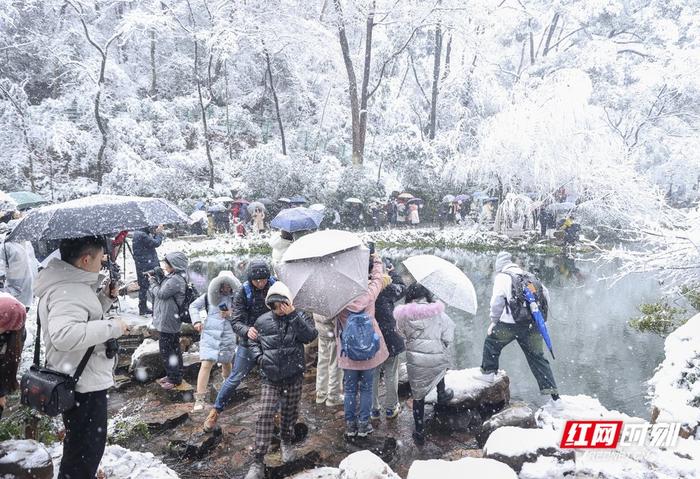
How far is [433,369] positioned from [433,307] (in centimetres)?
57

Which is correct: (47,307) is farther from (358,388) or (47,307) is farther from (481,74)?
(481,74)

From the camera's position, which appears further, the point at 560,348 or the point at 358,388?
the point at 560,348

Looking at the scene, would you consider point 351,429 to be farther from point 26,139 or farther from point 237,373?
point 26,139

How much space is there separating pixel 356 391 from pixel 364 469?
98cm

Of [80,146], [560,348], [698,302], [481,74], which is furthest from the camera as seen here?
[481,74]

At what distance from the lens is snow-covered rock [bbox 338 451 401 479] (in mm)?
2865

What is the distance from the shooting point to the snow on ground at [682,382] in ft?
13.1

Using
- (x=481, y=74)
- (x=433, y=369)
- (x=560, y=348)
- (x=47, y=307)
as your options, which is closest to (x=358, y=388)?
(x=433, y=369)

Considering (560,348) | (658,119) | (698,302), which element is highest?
(658,119)

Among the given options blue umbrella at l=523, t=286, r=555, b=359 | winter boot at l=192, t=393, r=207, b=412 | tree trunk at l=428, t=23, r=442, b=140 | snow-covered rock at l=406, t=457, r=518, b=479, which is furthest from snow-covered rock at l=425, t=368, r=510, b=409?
tree trunk at l=428, t=23, r=442, b=140

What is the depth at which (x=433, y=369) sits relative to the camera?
402 cm

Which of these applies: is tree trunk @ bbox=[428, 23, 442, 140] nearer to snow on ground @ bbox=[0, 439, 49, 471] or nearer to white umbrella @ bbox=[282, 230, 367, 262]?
white umbrella @ bbox=[282, 230, 367, 262]

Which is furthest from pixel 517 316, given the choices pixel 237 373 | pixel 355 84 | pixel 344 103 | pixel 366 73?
pixel 344 103

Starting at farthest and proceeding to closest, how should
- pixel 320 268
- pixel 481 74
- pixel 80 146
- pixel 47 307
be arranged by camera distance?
pixel 481 74 → pixel 80 146 → pixel 320 268 → pixel 47 307
